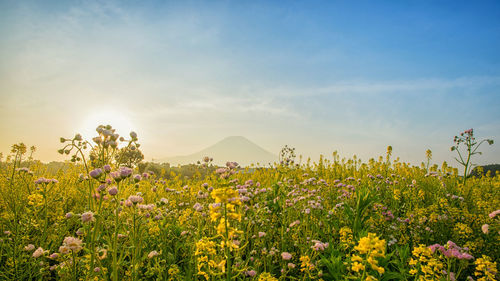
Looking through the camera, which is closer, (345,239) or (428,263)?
(428,263)

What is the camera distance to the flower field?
7.42 feet

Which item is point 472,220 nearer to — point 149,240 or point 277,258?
point 277,258

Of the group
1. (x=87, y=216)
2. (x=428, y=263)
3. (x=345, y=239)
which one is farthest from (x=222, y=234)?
(x=345, y=239)

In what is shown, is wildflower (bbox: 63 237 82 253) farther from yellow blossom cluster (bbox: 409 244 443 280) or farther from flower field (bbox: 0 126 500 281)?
yellow blossom cluster (bbox: 409 244 443 280)

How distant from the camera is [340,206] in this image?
4359 mm

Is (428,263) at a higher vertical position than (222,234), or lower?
lower

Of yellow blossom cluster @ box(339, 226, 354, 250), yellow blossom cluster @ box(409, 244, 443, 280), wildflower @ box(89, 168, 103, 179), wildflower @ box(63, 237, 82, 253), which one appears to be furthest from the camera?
yellow blossom cluster @ box(339, 226, 354, 250)

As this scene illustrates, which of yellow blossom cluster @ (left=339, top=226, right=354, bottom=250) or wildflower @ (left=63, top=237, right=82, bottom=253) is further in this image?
yellow blossom cluster @ (left=339, top=226, right=354, bottom=250)

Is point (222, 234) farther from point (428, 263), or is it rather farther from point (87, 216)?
point (428, 263)

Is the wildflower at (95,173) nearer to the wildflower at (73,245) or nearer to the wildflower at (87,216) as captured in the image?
the wildflower at (87,216)

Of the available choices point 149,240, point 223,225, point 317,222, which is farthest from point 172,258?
point 317,222

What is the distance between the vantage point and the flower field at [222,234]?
2262mm

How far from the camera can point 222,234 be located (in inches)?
76.5

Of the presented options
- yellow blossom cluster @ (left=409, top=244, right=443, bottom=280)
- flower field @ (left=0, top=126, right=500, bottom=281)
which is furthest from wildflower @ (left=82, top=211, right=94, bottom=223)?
yellow blossom cluster @ (left=409, top=244, right=443, bottom=280)
